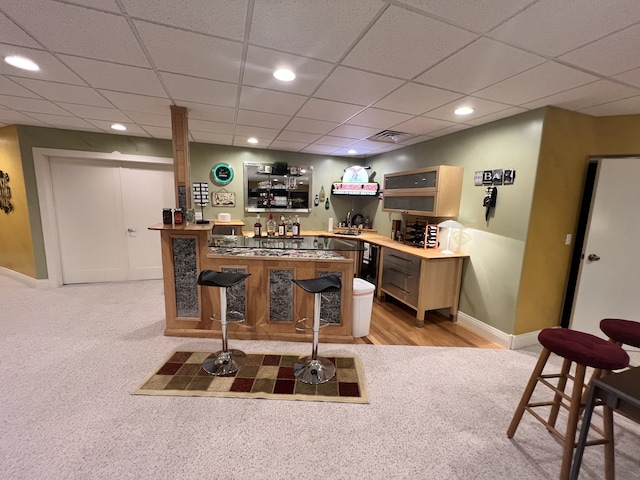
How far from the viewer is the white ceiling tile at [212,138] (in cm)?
418

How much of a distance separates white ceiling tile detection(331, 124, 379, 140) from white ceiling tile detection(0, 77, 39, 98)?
3.21 meters

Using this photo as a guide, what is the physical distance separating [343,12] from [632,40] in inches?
66.2

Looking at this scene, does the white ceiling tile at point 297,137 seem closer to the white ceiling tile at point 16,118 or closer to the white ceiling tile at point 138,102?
the white ceiling tile at point 138,102

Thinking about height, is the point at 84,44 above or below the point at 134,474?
above

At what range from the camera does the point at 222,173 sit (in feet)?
16.4

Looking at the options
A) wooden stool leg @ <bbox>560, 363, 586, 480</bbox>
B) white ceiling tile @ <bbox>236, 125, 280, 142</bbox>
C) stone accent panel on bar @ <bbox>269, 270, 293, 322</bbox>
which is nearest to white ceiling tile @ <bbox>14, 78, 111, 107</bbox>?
white ceiling tile @ <bbox>236, 125, 280, 142</bbox>

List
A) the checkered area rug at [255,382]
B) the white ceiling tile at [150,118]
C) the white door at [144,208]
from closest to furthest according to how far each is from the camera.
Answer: the checkered area rug at [255,382] < the white ceiling tile at [150,118] < the white door at [144,208]

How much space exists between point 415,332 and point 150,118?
4.25 m

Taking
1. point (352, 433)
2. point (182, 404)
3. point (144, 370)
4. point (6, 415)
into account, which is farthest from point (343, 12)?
point (6, 415)

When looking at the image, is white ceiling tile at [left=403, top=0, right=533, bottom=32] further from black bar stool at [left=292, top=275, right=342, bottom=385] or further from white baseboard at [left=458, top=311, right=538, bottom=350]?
white baseboard at [left=458, top=311, right=538, bottom=350]

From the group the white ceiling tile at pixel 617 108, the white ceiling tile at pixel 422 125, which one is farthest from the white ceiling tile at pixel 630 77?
the white ceiling tile at pixel 422 125

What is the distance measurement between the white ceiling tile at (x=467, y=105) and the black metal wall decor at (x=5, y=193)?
Answer: 21.1 ft

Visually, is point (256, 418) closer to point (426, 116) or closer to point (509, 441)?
point (509, 441)

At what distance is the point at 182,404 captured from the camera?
2008 millimetres
